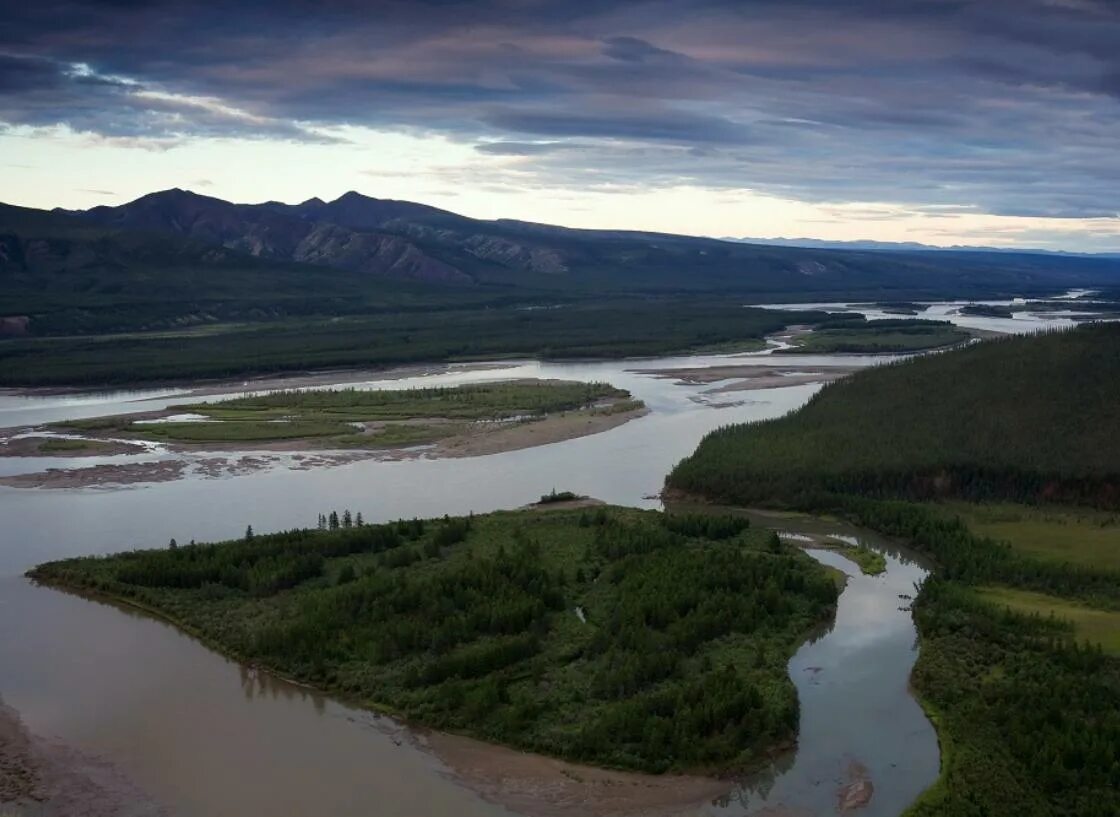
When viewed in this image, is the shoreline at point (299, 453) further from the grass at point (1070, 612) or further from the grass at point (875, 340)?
the grass at point (875, 340)

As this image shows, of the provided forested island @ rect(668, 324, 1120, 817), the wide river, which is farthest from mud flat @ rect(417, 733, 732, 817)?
forested island @ rect(668, 324, 1120, 817)

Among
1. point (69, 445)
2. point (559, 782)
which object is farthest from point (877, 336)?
point (559, 782)

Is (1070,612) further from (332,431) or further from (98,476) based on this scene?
(332,431)

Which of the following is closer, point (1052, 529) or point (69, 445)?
point (1052, 529)

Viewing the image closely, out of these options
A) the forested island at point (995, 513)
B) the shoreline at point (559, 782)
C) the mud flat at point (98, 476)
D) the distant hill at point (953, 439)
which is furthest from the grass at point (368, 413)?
the shoreline at point (559, 782)

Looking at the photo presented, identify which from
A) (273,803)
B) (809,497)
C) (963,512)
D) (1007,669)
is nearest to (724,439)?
(809,497)

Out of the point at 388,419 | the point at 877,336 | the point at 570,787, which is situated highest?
the point at 877,336

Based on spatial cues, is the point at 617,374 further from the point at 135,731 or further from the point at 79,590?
the point at 135,731
